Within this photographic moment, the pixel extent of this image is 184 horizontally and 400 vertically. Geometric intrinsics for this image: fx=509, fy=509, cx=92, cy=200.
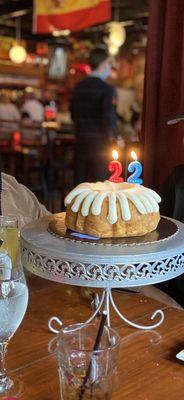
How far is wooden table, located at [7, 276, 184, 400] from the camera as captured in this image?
1.09m

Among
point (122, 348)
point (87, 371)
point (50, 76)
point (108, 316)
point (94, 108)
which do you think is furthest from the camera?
point (50, 76)

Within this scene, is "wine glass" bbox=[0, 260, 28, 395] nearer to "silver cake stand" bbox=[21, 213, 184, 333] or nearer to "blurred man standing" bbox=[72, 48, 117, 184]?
"silver cake stand" bbox=[21, 213, 184, 333]

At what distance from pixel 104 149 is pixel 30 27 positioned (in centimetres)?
910

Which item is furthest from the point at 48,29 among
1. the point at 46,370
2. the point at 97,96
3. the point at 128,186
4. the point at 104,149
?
the point at 46,370

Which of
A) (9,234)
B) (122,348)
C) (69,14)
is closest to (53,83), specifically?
(69,14)

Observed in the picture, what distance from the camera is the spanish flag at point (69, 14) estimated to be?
504cm

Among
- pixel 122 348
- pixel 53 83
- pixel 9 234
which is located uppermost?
pixel 9 234

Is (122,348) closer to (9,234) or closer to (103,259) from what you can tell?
(103,259)

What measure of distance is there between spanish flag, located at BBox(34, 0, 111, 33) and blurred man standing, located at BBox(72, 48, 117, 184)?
1.17 feet

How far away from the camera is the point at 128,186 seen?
1510 mm

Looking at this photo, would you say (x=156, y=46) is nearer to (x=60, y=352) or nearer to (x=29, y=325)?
(x=29, y=325)

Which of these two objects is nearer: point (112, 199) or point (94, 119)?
point (112, 199)

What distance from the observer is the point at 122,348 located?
4.19ft

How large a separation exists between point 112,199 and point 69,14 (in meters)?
4.44
